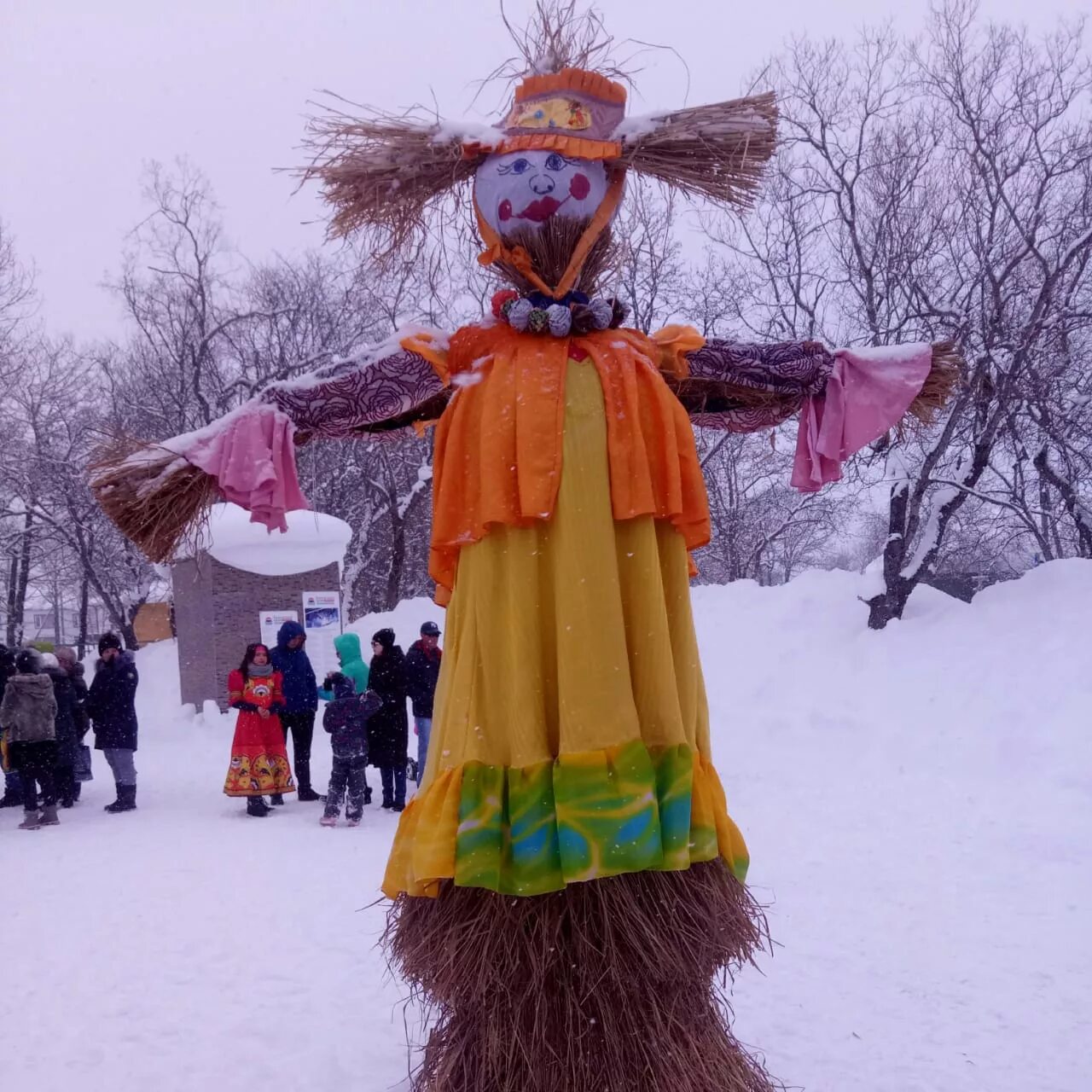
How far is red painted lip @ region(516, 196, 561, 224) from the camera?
8.90ft

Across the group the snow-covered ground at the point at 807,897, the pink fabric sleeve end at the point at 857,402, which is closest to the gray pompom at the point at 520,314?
the pink fabric sleeve end at the point at 857,402

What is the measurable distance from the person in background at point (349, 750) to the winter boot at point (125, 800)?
2016mm

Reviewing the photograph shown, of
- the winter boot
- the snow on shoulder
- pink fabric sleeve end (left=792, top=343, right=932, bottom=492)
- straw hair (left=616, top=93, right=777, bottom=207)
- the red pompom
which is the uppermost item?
the snow on shoulder

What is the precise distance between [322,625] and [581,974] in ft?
37.9

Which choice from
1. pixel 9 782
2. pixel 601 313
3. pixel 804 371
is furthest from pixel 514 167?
pixel 9 782

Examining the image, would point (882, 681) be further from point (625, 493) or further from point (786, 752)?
point (625, 493)

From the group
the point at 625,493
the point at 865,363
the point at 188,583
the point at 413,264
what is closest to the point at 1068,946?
the point at 865,363

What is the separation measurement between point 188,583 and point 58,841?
23.2 ft

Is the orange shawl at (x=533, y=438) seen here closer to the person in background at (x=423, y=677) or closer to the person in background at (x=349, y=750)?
the person in background at (x=349, y=750)

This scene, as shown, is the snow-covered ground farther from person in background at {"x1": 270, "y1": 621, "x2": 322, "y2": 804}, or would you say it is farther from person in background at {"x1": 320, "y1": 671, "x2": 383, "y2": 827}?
person in background at {"x1": 270, "y1": 621, "x2": 322, "y2": 804}

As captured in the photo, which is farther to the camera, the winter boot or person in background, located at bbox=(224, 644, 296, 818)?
the winter boot

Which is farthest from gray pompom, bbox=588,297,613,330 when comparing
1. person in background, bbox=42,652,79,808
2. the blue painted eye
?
person in background, bbox=42,652,79,808

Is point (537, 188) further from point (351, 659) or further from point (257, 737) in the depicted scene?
point (257, 737)

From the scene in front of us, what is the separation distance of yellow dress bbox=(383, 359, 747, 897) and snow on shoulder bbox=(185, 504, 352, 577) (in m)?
10.8
